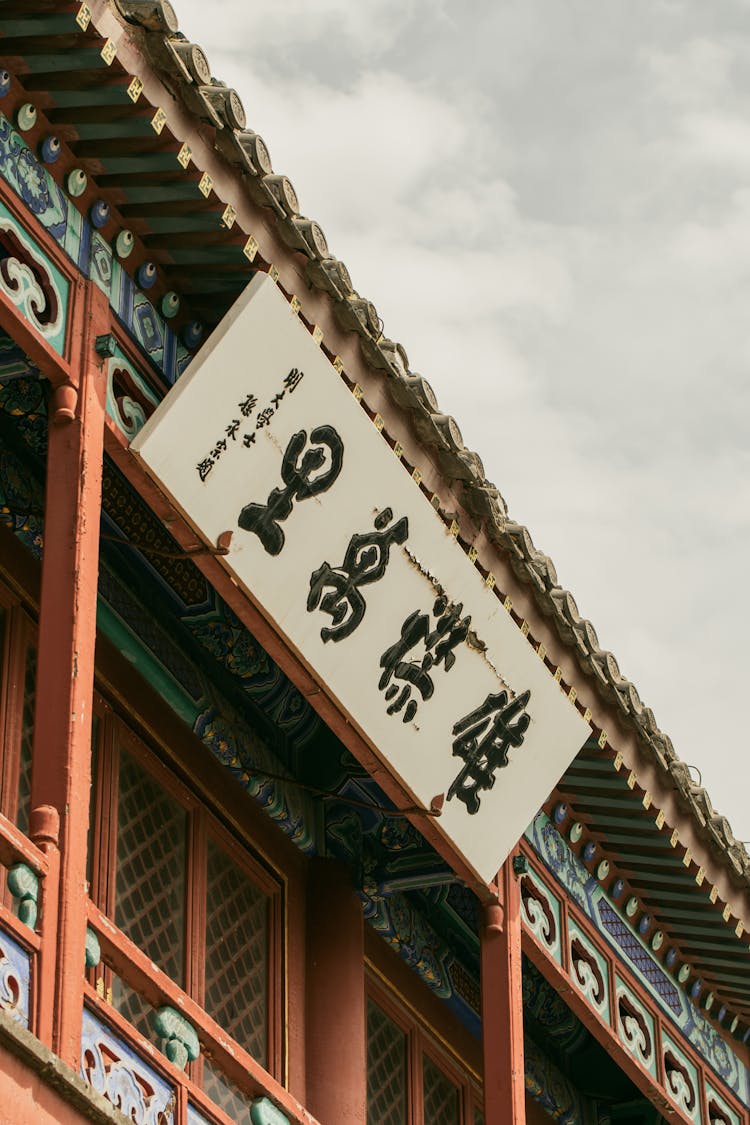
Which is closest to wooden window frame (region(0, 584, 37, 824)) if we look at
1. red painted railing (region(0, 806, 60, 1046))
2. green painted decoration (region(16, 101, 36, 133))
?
red painted railing (region(0, 806, 60, 1046))

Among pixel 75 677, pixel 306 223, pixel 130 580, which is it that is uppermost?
pixel 306 223

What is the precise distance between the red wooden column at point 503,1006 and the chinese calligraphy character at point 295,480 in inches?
112

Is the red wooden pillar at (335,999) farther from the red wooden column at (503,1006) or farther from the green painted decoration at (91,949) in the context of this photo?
the green painted decoration at (91,949)

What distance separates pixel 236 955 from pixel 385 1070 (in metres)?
1.71

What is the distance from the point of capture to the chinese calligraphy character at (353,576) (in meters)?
11.5

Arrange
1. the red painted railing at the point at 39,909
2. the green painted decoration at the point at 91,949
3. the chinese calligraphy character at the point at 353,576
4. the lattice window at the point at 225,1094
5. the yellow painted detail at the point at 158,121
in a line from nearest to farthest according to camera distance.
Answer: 1. the red painted railing at the point at 39,909
2. the green painted decoration at the point at 91,949
3. the yellow painted detail at the point at 158,121
4. the chinese calligraphy character at the point at 353,576
5. the lattice window at the point at 225,1094

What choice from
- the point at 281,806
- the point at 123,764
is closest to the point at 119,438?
the point at 123,764

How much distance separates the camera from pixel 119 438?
1044 centimetres

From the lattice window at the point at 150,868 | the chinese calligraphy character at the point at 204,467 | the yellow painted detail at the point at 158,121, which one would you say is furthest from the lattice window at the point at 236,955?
the yellow painted detail at the point at 158,121

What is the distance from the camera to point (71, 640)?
9.72 m

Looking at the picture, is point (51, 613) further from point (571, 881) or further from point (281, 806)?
point (571, 881)

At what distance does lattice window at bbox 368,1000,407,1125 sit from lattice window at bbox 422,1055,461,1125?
31 cm

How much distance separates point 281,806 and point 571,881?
2065mm

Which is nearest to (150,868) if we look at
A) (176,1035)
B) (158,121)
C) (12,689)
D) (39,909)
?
(12,689)
